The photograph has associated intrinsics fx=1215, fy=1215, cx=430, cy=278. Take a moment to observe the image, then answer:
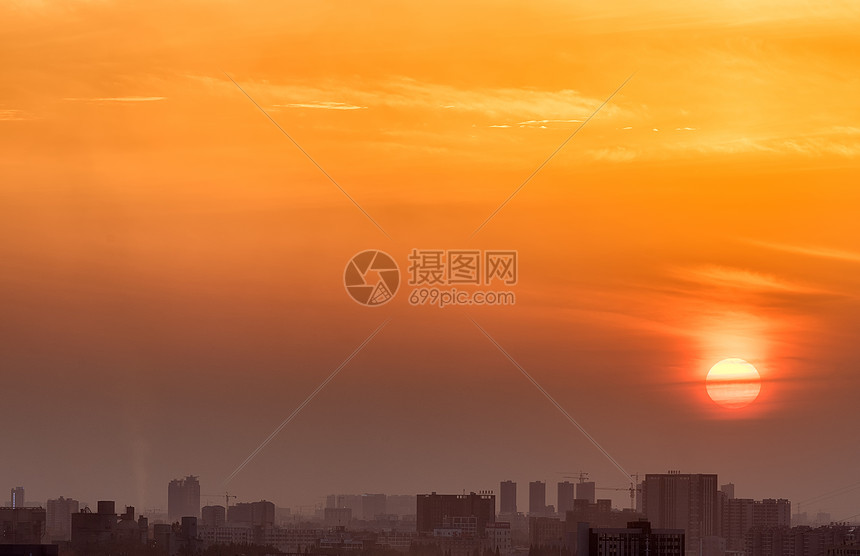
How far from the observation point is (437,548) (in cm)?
3098

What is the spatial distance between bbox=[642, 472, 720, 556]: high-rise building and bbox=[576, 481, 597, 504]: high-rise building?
153cm

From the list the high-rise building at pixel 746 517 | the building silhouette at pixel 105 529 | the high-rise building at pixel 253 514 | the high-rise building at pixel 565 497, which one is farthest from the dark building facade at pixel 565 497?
the building silhouette at pixel 105 529

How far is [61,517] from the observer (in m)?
29.4

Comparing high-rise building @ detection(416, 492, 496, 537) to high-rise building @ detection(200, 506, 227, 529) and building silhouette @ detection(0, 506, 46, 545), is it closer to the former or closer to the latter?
high-rise building @ detection(200, 506, 227, 529)

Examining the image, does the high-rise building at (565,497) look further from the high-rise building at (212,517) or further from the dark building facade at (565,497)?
the high-rise building at (212,517)

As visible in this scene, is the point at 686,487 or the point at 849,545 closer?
the point at 849,545

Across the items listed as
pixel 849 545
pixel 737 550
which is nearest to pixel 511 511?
pixel 737 550

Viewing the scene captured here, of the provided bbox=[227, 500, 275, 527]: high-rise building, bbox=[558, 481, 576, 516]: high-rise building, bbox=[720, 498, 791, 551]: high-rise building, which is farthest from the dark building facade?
bbox=[227, 500, 275, 527]: high-rise building

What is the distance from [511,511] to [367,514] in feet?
14.1

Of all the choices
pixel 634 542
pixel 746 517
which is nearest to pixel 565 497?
pixel 746 517

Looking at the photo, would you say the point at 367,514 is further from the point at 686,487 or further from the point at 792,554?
the point at 792,554

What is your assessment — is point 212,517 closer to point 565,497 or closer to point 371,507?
point 371,507

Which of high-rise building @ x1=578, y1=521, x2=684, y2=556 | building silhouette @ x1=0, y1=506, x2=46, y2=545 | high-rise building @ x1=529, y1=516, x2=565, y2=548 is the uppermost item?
high-rise building @ x1=578, y1=521, x2=684, y2=556

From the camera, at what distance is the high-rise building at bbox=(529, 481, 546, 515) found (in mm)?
32938
